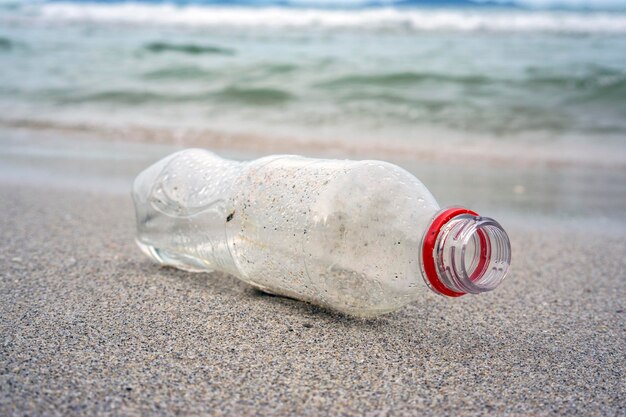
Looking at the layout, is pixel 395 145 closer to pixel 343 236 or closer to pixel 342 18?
pixel 343 236

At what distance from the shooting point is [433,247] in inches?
41.4

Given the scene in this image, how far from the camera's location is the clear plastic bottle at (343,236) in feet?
3.53

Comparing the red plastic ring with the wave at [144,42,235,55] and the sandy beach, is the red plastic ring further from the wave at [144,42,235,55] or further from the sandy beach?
the wave at [144,42,235,55]

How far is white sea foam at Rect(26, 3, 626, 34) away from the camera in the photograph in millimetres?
16531

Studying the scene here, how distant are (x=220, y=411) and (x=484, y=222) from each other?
0.53 meters

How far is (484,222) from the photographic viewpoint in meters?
1.06

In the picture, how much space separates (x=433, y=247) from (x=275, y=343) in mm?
365

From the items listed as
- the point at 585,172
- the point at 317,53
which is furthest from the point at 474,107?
the point at 317,53

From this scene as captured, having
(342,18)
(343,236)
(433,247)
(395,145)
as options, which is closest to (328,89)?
(395,145)

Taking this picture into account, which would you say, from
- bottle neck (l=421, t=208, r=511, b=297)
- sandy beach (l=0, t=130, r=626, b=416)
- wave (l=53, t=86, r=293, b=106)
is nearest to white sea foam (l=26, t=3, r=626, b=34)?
wave (l=53, t=86, r=293, b=106)

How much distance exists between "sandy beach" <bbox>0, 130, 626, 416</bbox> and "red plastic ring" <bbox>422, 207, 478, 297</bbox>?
160 millimetres

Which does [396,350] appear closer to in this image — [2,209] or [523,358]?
[523,358]

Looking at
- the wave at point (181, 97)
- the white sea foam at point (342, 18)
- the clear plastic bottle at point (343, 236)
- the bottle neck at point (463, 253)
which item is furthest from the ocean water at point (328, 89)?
the white sea foam at point (342, 18)

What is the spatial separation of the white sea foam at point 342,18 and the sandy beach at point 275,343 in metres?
15.1
